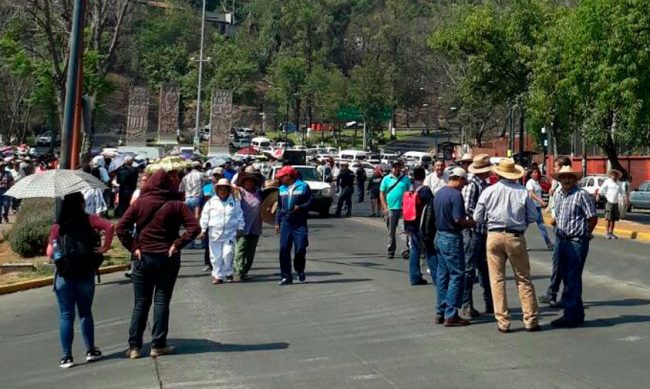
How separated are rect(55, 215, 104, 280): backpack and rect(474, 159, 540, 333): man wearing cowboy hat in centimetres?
408

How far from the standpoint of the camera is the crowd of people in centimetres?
901

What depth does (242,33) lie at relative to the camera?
11144 centimetres

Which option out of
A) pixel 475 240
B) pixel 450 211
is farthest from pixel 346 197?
pixel 450 211

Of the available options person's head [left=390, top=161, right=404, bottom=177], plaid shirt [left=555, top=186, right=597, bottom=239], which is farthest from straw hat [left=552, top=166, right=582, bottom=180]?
person's head [left=390, top=161, right=404, bottom=177]

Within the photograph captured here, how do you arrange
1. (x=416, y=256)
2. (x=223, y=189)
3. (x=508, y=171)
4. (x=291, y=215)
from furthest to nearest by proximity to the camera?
(x=223, y=189)
(x=291, y=215)
(x=416, y=256)
(x=508, y=171)

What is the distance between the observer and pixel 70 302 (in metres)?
8.99

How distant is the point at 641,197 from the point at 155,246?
33849 millimetres

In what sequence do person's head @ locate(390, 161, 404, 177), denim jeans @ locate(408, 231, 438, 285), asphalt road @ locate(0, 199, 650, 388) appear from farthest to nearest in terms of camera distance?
person's head @ locate(390, 161, 404, 177)
denim jeans @ locate(408, 231, 438, 285)
asphalt road @ locate(0, 199, 650, 388)

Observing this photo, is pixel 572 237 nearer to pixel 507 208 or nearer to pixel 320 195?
pixel 507 208

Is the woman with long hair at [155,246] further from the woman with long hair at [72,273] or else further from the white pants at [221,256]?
the white pants at [221,256]

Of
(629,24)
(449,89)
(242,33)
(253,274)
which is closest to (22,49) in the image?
(253,274)

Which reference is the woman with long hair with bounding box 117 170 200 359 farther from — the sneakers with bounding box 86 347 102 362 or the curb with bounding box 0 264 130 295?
the curb with bounding box 0 264 130 295

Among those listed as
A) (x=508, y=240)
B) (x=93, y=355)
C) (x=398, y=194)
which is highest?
(x=398, y=194)

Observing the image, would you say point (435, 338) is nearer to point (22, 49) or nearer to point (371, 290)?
point (371, 290)
